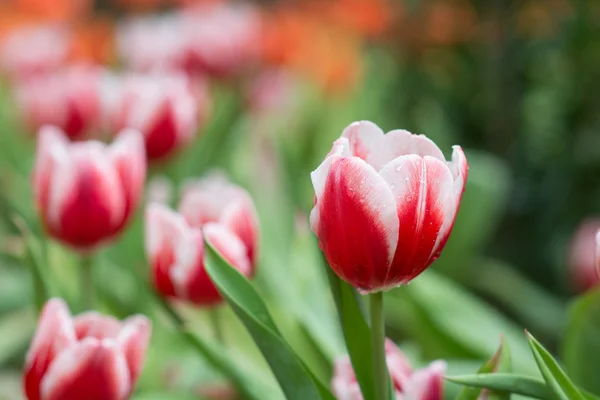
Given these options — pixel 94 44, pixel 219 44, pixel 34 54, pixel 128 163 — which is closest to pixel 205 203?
pixel 128 163

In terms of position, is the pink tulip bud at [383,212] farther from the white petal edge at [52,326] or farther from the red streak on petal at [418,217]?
the white petal edge at [52,326]

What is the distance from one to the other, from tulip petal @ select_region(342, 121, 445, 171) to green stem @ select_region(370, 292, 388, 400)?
2.6 inches

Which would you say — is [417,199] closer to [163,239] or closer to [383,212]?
[383,212]

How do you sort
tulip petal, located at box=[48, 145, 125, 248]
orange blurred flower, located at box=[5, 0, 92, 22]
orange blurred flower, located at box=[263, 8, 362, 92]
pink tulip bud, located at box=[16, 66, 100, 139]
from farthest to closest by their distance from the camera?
orange blurred flower, located at box=[5, 0, 92, 22] → orange blurred flower, located at box=[263, 8, 362, 92] → pink tulip bud, located at box=[16, 66, 100, 139] → tulip petal, located at box=[48, 145, 125, 248]

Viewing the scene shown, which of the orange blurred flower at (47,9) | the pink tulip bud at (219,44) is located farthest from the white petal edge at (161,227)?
the orange blurred flower at (47,9)

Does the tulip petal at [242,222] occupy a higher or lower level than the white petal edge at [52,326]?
higher

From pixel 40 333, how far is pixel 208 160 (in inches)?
30.5

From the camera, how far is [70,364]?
1.50ft

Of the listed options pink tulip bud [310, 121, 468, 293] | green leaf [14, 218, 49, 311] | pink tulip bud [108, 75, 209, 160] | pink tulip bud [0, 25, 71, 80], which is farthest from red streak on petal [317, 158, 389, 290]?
pink tulip bud [0, 25, 71, 80]

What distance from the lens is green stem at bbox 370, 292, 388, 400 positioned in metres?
0.43

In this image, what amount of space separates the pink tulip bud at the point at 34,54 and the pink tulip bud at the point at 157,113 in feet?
2.24

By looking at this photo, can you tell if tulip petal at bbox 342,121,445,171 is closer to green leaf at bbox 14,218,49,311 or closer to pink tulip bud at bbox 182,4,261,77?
green leaf at bbox 14,218,49,311

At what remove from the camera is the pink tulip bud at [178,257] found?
22.2 inches

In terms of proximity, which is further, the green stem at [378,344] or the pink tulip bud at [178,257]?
the pink tulip bud at [178,257]
